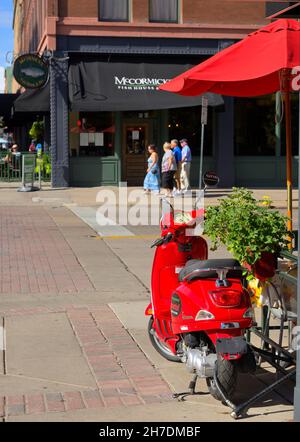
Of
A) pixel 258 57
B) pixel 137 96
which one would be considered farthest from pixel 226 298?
pixel 137 96

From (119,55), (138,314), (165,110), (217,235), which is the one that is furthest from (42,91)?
(217,235)

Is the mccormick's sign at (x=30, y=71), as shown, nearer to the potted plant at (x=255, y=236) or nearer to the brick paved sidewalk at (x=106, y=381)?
the brick paved sidewalk at (x=106, y=381)

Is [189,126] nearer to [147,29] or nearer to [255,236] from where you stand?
[147,29]

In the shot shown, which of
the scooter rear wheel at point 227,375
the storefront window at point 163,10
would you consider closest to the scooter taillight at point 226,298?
the scooter rear wheel at point 227,375

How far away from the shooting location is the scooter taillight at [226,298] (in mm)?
4895

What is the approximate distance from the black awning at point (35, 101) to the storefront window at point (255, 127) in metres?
6.43

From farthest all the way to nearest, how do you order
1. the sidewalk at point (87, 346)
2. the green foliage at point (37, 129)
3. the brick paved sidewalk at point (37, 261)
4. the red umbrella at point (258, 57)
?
1. the green foliage at point (37, 129)
2. the brick paved sidewalk at point (37, 261)
3. the red umbrella at point (258, 57)
4. the sidewalk at point (87, 346)

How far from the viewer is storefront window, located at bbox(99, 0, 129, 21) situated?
22828mm

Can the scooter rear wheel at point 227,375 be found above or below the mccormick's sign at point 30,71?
below

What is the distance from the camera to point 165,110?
2434 centimetres

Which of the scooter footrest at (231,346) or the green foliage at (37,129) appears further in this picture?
the green foliage at (37,129)

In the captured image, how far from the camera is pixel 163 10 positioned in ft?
76.1

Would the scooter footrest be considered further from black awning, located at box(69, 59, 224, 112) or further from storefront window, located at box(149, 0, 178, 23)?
storefront window, located at box(149, 0, 178, 23)

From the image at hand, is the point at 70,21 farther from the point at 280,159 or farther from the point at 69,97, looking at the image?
the point at 280,159
